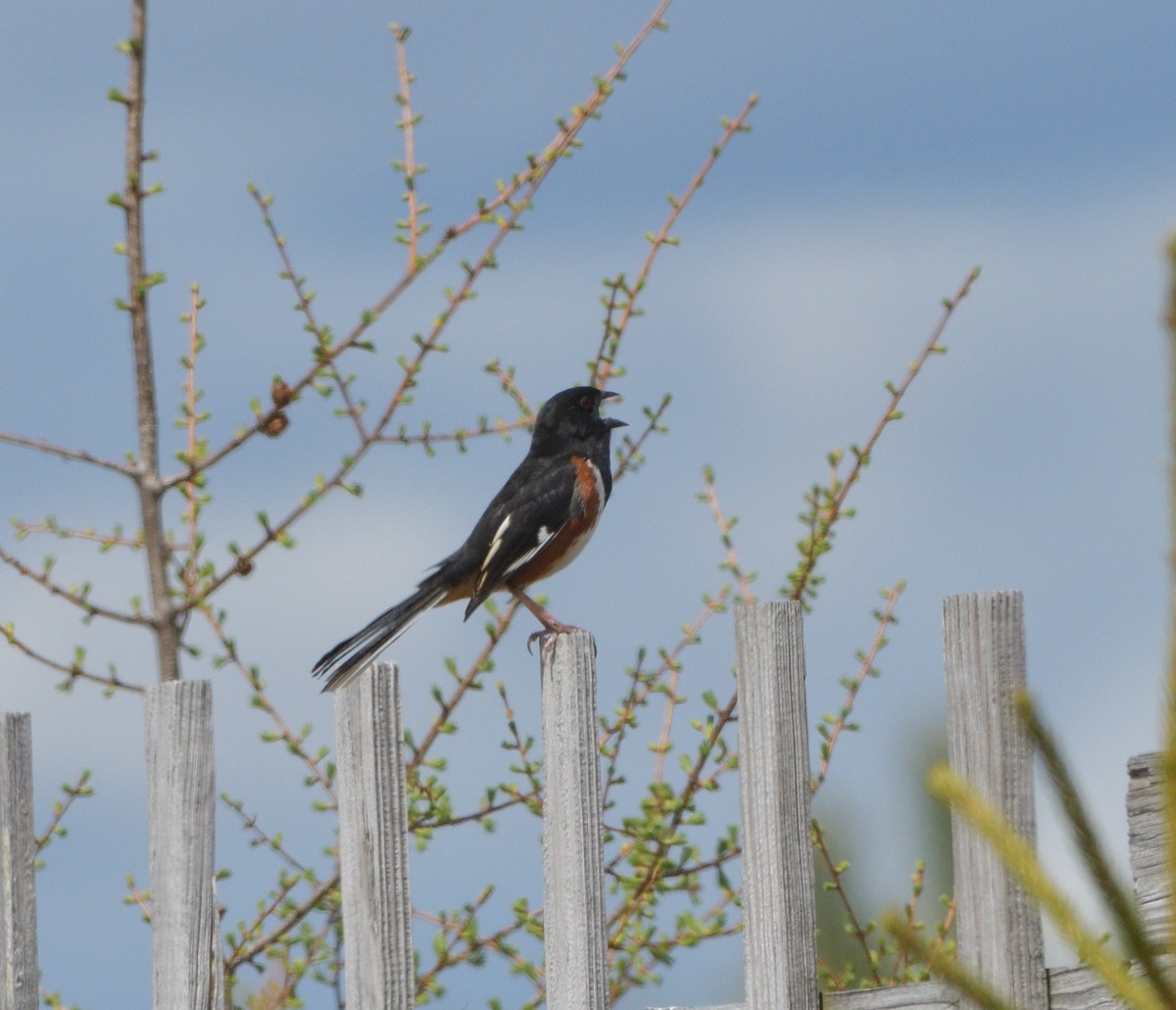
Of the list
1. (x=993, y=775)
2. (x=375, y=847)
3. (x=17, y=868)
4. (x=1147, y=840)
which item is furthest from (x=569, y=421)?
(x=1147, y=840)

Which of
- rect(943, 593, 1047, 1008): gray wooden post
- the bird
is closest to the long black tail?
the bird

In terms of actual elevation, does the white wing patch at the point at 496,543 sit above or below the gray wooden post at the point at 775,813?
above

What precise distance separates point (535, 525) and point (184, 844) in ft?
7.53

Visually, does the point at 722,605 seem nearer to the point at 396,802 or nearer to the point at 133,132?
the point at 396,802

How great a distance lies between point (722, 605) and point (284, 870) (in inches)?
58.0

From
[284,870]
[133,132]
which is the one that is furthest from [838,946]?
[133,132]

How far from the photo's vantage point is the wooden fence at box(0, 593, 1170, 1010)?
9.80ft

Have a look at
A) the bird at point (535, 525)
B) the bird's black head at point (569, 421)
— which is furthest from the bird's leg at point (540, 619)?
the bird's black head at point (569, 421)

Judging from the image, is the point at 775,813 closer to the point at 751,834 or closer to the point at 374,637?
the point at 751,834

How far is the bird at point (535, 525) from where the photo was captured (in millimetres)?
4809

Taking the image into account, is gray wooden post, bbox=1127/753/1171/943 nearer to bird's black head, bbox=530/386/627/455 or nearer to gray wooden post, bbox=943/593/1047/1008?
gray wooden post, bbox=943/593/1047/1008

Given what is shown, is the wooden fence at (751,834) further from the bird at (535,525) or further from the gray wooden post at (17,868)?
the bird at (535,525)

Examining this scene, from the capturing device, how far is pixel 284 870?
421cm

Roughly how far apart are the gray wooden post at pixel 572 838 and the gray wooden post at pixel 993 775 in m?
0.72
